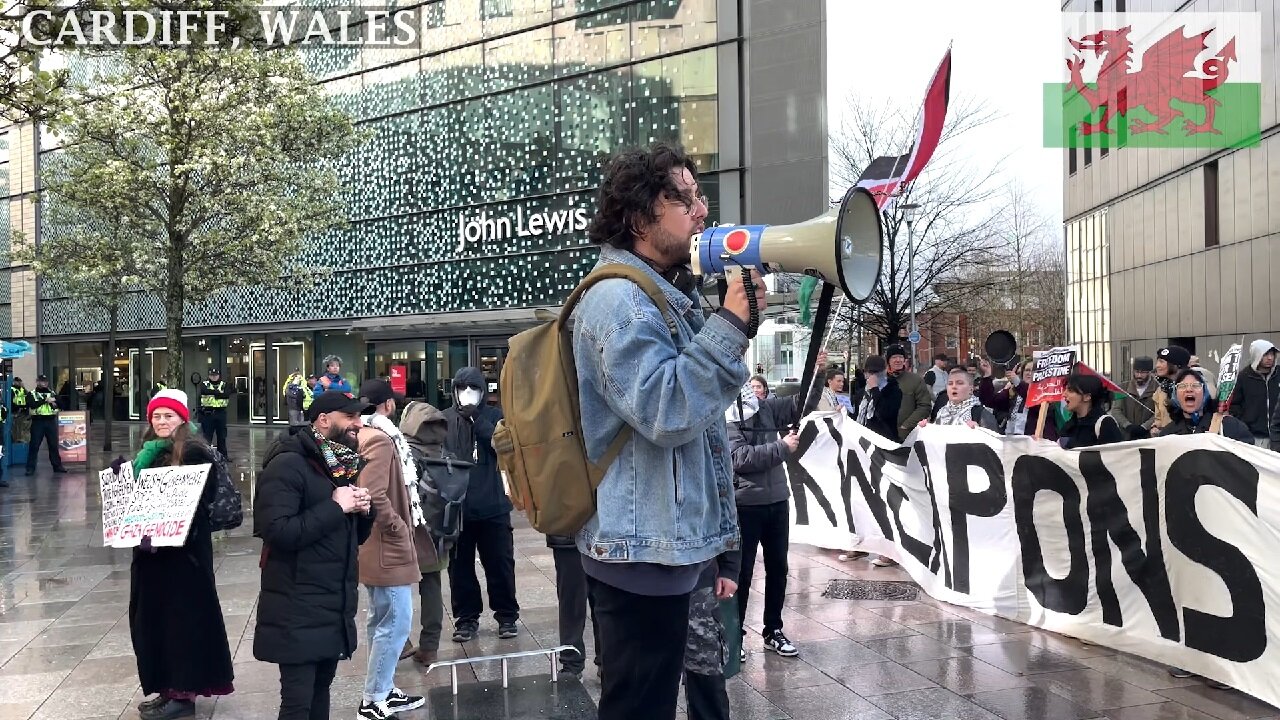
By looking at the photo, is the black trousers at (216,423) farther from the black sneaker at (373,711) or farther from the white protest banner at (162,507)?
the black sneaker at (373,711)

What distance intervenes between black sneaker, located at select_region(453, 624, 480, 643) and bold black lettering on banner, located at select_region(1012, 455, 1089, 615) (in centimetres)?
369

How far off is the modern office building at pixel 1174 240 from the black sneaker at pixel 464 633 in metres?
19.5

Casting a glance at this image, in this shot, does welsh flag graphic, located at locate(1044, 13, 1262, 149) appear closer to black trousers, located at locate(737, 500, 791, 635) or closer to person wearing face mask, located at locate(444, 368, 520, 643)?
black trousers, located at locate(737, 500, 791, 635)

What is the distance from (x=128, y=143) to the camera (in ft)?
59.6

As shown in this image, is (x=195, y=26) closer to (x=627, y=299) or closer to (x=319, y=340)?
(x=627, y=299)

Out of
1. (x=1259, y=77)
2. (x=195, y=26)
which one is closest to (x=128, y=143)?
(x=195, y=26)

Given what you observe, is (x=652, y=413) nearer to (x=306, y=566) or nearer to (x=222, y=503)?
(x=306, y=566)

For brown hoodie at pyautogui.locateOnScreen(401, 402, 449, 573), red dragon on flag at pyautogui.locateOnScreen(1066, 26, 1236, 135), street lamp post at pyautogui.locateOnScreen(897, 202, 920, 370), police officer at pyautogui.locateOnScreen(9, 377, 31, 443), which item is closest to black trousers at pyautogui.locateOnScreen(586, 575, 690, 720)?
brown hoodie at pyautogui.locateOnScreen(401, 402, 449, 573)

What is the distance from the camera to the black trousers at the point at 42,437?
19594mm

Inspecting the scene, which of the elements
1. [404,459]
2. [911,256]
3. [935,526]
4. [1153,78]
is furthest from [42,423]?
[1153,78]

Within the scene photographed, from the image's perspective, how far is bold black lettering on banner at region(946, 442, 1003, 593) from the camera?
708 cm

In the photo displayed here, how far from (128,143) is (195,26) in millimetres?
7503

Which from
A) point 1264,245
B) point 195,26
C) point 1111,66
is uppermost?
point 1111,66

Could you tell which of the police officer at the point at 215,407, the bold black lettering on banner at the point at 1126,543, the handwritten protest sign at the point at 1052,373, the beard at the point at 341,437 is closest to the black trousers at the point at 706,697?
the beard at the point at 341,437
